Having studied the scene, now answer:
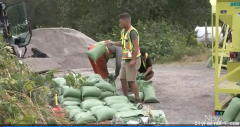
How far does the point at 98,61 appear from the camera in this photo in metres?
8.43

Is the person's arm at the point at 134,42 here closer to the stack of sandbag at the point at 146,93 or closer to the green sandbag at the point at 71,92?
the stack of sandbag at the point at 146,93

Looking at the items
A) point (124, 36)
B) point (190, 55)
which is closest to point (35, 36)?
point (190, 55)

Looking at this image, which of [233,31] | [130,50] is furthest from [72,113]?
[233,31]

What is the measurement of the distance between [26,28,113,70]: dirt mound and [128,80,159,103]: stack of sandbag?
248 inches

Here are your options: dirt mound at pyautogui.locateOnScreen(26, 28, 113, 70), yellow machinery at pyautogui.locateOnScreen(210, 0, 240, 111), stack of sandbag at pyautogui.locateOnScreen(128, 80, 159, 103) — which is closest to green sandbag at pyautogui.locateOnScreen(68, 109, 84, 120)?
stack of sandbag at pyautogui.locateOnScreen(128, 80, 159, 103)

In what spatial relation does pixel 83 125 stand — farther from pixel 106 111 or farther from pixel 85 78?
pixel 85 78

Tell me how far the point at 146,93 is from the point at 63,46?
826 centimetres

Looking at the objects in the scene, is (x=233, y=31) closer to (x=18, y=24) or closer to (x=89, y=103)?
(x=89, y=103)

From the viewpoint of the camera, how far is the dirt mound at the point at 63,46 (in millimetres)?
14258

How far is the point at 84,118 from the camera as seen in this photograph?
208 inches

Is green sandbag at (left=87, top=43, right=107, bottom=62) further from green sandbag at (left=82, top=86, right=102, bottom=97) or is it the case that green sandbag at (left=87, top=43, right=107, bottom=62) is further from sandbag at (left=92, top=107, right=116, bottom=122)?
sandbag at (left=92, top=107, right=116, bottom=122)

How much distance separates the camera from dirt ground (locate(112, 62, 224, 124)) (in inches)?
258

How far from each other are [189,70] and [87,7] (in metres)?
12.2

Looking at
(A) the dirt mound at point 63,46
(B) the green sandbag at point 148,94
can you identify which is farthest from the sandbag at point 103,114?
(A) the dirt mound at point 63,46
